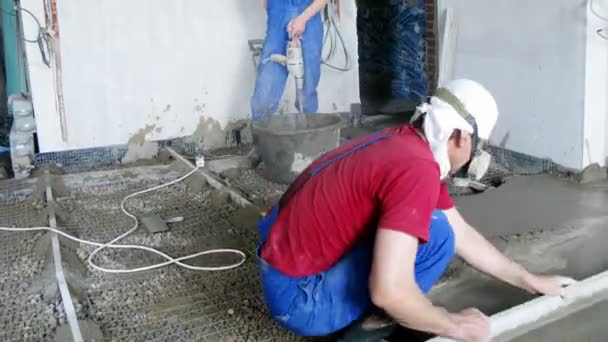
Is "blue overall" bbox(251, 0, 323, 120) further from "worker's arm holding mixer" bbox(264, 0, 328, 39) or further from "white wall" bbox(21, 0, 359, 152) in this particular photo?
"white wall" bbox(21, 0, 359, 152)

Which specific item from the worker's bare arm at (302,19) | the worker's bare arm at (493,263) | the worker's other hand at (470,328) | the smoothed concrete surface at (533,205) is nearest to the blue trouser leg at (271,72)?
the worker's bare arm at (302,19)

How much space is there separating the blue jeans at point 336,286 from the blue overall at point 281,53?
2492mm

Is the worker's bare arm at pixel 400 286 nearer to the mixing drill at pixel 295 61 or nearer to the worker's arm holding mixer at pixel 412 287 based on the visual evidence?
the worker's arm holding mixer at pixel 412 287

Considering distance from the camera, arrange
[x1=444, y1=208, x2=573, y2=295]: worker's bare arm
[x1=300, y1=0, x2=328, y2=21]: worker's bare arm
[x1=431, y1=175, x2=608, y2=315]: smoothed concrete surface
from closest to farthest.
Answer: [x1=444, y1=208, x2=573, y2=295]: worker's bare arm → [x1=431, y1=175, x2=608, y2=315]: smoothed concrete surface → [x1=300, y1=0, x2=328, y2=21]: worker's bare arm

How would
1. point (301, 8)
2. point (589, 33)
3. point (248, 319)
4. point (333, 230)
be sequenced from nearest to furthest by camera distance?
1. point (333, 230)
2. point (248, 319)
3. point (589, 33)
4. point (301, 8)

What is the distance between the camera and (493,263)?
197 cm

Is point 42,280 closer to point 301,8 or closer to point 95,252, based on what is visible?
point 95,252

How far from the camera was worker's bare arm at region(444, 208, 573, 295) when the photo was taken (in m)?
1.95

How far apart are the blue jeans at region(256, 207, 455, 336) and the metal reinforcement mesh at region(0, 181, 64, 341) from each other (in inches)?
36.3

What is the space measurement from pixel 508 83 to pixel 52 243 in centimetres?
294

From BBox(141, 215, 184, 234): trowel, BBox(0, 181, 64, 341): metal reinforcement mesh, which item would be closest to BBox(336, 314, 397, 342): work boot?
BBox(0, 181, 64, 341): metal reinforcement mesh

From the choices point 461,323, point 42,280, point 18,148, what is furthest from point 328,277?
point 18,148

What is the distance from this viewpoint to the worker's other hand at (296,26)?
3.97m

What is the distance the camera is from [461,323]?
1688 millimetres
